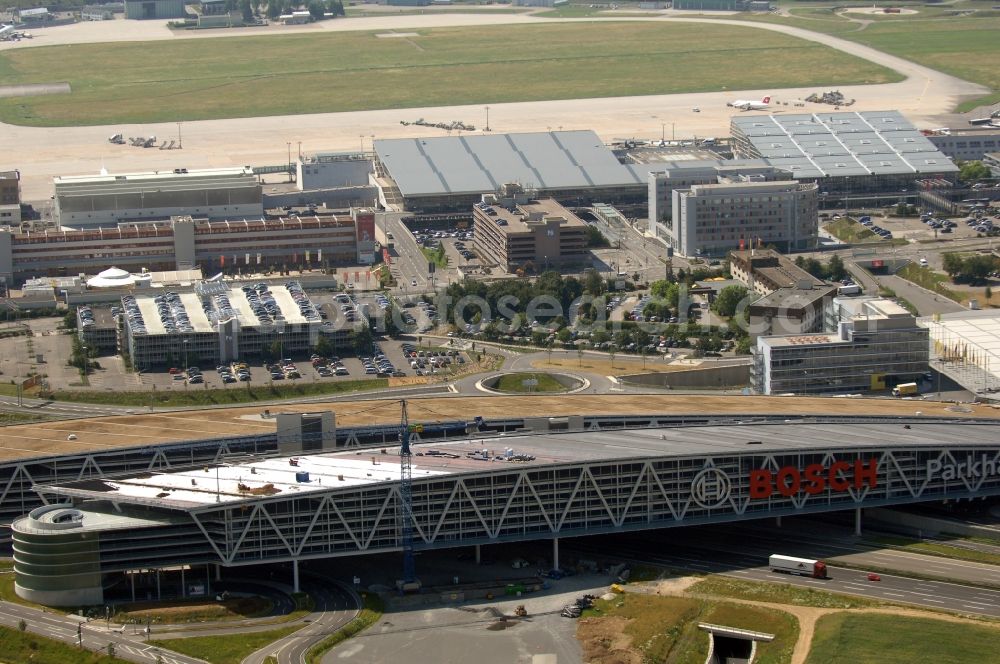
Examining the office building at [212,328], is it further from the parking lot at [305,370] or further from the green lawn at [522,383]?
the green lawn at [522,383]

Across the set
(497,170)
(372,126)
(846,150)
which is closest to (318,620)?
(497,170)

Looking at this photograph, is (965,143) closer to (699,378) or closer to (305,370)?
(699,378)

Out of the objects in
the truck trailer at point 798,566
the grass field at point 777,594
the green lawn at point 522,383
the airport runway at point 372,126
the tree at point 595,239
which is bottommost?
the grass field at point 777,594

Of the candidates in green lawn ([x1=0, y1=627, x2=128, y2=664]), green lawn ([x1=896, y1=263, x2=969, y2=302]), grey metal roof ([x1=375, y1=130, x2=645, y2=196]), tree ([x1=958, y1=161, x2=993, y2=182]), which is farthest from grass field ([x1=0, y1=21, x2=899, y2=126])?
green lawn ([x1=0, y1=627, x2=128, y2=664])

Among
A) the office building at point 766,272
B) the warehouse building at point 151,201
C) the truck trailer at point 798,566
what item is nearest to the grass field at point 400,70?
the warehouse building at point 151,201

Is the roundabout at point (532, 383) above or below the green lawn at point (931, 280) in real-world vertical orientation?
below

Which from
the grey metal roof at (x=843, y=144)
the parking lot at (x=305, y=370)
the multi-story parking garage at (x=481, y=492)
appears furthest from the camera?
the grey metal roof at (x=843, y=144)

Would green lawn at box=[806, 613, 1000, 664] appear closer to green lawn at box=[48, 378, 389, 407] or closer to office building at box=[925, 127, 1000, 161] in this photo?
green lawn at box=[48, 378, 389, 407]
